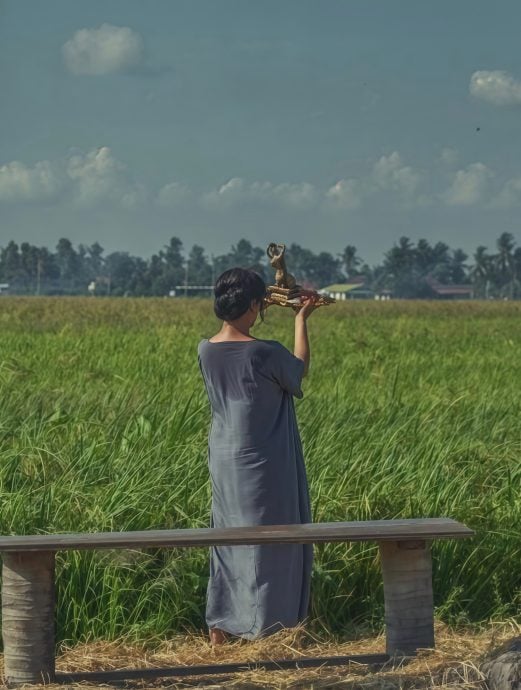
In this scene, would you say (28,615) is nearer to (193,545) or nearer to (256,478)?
(193,545)

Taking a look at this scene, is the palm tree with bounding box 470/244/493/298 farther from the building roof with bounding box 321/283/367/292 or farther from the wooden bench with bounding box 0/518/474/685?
the wooden bench with bounding box 0/518/474/685

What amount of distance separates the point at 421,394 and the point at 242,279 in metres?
6.91

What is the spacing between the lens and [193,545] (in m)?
4.29

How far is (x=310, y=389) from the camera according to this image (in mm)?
11781

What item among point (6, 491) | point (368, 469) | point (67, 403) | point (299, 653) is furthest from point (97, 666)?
point (67, 403)

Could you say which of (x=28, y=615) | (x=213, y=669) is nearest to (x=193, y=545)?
(x=213, y=669)

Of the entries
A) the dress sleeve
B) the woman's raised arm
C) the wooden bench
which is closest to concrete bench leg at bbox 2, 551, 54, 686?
the wooden bench

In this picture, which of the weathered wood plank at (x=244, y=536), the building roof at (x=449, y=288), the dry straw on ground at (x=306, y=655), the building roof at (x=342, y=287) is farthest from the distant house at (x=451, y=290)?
the weathered wood plank at (x=244, y=536)

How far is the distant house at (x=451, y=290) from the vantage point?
176375mm

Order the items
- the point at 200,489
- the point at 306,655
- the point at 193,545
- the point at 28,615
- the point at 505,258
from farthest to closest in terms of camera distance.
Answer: the point at 505,258 < the point at 200,489 < the point at 306,655 < the point at 28,615 < the point at 193,545

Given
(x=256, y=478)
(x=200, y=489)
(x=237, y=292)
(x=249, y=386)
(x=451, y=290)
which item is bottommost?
(x=200, y=489)

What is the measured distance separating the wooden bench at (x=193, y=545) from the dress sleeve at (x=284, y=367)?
54 cm

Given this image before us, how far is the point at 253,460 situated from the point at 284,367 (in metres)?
0.37

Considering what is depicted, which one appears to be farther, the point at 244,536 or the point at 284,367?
the point at 284,367
